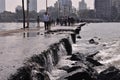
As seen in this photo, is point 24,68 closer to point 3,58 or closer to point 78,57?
point 3,58

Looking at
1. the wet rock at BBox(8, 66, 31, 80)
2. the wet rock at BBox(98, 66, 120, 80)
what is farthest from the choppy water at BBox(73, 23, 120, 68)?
the wet rock at BBox(8, 66, 31, 80)

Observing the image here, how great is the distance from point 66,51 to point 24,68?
39.7 ft

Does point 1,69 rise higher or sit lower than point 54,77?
higher

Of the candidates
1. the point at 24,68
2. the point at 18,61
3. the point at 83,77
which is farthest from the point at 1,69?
the point at 83,77

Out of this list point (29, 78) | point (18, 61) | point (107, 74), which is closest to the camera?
point (29, 78)

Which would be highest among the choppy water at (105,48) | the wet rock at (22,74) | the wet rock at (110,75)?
the wet rock at (22,74)

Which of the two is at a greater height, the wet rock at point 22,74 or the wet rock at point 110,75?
the wet rock at point 22,74

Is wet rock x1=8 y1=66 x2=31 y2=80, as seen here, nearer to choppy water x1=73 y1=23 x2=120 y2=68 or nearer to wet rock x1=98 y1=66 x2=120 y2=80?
wet rock x1=98 y1=66 x2=120 y2=80

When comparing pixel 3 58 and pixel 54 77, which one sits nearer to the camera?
pixel 3 58

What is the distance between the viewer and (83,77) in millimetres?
11508

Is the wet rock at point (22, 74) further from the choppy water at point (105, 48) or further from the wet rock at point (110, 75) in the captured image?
the choppy water at point (105, 48)

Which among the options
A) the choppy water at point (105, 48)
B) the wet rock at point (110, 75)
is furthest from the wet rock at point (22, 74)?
the choppy water at point (105, 48)

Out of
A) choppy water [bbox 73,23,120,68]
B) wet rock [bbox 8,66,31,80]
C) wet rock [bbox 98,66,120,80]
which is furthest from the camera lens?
choppy water [bbox 73,23,120,68]

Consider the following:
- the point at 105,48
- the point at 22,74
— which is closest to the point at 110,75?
the point at 22,74
